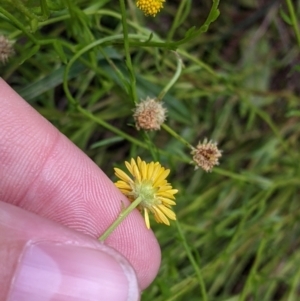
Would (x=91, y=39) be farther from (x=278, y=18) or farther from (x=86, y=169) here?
(x=278, y=18)

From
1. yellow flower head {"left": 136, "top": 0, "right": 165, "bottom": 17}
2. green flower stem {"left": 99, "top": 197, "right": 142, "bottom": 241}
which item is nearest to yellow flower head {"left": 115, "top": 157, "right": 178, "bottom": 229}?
green flower stem {"left": 99, "top": 197, "right": 142, "bottom": 241}

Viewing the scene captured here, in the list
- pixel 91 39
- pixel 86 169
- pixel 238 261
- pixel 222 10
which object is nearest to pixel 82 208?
pixel 86 169

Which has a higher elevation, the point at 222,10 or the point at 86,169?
the point at 222,10

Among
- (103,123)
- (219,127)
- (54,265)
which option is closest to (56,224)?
(54,265)

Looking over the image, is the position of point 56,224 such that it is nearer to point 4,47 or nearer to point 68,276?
point 68,276

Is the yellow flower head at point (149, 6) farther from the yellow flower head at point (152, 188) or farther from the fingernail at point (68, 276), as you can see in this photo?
the fingernail at point (68, 276)

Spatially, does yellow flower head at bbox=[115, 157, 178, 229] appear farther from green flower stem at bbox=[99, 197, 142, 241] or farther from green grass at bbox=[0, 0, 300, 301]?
green grass at bbox=[0, 0, 300, 301]
